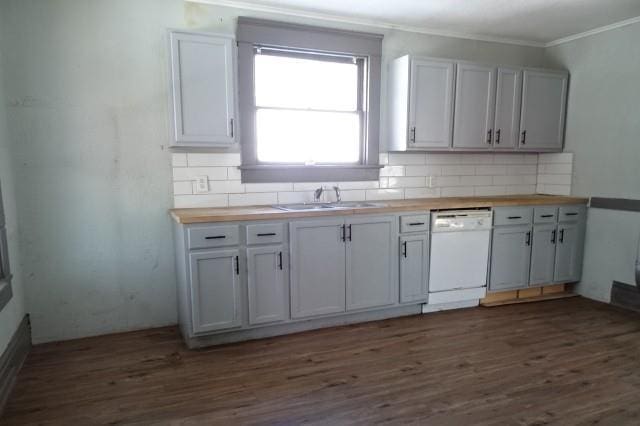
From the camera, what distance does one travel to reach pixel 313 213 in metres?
3.08

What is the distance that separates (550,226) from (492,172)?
0.80 metres

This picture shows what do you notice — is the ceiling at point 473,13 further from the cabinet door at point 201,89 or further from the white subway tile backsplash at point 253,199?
the white subway tile backsplash at point 253,199

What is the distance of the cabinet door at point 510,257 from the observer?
376 centimetres

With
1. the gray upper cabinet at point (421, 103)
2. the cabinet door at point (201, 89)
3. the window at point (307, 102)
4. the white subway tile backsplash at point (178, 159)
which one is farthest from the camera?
the gray upper cabinet at point (421, 103)

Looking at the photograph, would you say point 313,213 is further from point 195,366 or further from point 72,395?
point 72,395

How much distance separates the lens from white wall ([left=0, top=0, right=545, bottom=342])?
283cm

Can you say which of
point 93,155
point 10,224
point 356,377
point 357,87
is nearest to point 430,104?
point 357,87

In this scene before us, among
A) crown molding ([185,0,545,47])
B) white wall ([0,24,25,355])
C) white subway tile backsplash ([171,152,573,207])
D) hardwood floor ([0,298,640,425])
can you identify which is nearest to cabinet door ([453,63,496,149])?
white subway tile backsplash ([171,152,573,207])

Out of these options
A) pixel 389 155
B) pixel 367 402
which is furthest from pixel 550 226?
pixel 367 402

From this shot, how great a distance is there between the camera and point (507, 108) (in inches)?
155

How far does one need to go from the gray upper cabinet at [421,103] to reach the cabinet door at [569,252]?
147 cm

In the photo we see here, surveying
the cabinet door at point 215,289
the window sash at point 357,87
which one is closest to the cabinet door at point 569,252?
the window sash at point 357,87

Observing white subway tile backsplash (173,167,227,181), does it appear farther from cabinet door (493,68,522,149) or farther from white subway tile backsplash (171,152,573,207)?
→ cabinet door (493,68,522,149)

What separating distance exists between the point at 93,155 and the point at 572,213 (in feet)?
13.8
